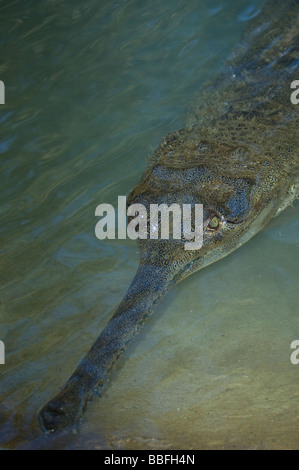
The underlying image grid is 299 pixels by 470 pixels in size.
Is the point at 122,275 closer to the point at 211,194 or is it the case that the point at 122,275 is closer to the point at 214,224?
the point at 214,224

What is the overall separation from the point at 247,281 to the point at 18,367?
1.83m

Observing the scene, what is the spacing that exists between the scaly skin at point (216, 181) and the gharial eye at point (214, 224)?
0.04 feet

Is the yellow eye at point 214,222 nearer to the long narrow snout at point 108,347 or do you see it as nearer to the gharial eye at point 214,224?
the gharial eye at point 214,224

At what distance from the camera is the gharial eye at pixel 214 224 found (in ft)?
11.9

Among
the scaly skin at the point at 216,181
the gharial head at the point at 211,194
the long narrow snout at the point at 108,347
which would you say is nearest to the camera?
the long narrow snout at the point at 108,347

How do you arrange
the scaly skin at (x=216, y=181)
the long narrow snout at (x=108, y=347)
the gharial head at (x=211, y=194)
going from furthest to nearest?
the gharial head at (x=211, y=194) → the scaly skin at (x=216, y=181) → the long narrow snout at (x=108, y=347)

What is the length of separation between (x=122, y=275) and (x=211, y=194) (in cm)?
98

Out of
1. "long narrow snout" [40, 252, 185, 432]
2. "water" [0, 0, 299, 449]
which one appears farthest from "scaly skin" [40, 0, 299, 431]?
"water" [0, 0, 299, 449]

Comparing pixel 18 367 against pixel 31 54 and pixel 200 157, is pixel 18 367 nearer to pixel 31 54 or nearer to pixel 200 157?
pixel 200 157

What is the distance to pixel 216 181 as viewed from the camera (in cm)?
384

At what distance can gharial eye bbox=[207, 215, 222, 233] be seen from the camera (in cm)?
364

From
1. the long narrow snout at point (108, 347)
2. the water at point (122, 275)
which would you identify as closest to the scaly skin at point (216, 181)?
the long narrow snout at point (108, 347)

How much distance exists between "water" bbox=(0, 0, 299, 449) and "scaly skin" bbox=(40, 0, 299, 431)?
0.54 ft

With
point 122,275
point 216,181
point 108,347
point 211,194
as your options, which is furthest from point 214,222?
point 108,347
